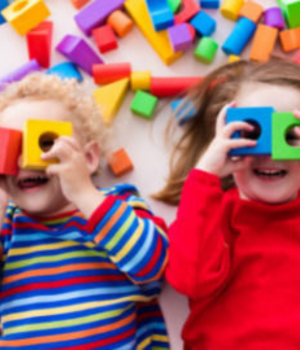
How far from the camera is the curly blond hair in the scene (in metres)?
0.96

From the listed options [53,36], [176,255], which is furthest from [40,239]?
[53,36]

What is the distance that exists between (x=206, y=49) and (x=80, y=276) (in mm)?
588

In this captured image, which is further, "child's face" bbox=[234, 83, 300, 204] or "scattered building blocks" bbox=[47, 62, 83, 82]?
"scattered building blocks" bbox=[47, 62, 83, 82]

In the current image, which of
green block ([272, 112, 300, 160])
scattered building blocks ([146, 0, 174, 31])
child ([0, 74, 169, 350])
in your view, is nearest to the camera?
green block ([272, 112, 300, 160])

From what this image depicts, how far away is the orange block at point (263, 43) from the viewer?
1.09 meters

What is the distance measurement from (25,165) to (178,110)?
392 millimetres

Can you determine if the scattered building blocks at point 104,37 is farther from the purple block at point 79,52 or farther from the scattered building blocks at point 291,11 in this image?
the scattered building blocks at point 291,11

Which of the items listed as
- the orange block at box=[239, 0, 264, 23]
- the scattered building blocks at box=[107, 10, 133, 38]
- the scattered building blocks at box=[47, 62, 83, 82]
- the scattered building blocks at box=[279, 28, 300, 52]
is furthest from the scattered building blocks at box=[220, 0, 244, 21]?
the scattered building blocks at box=[47, 62, 83, 82]

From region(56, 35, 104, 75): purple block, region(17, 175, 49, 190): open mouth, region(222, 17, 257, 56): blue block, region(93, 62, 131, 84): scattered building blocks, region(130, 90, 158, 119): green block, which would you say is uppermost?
region(56, 35, 104, 75): purple block

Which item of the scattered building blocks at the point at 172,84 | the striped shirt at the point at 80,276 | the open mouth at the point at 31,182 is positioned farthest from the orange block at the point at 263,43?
the open mouth at the point at 31,182

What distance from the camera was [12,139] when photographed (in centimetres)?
82

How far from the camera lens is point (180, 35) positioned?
1062 millimetres

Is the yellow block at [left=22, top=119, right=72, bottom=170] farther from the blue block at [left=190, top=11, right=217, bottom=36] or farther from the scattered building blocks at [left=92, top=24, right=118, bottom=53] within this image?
the blue block at [left=190, top=11, right=217, bottom=36]

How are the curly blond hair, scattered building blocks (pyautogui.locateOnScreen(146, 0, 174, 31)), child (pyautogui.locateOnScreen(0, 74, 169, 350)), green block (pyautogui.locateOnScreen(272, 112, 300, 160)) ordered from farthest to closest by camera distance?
1. scattered building blocks (pyautogui.locateOnScreen(146, 0, 174, 31))
2. the curly blond hair
3. child (pyautogui.locateOnScreen(0, 74, 169, 350))
4. green block (pyautogui.locateOnScreen(272, 112, 300, 160))
